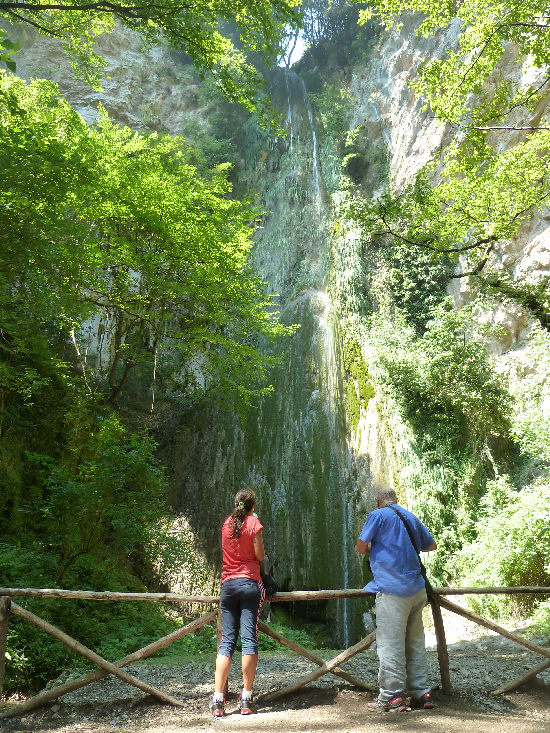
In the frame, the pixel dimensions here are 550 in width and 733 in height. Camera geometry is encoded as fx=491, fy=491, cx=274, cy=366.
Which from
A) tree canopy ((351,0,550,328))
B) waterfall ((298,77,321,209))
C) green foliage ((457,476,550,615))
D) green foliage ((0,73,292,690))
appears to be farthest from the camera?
waterfall ((298,77,321,209))

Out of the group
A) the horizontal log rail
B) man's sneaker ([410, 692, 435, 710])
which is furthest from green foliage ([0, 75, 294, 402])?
man's sneaker ([410, 692, 435, 710])

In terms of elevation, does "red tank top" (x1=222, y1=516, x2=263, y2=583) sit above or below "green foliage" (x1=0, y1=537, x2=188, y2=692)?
above

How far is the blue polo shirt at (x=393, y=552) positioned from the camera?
3139 millimetres

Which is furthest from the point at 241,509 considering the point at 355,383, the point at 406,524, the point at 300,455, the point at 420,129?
the point at 420,129

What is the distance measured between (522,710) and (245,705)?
75.9 inches

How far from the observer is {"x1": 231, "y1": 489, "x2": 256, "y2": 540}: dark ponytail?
338 centimetres

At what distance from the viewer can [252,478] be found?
36.0ft

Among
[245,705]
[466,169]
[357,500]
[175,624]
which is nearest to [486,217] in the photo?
[466,169]

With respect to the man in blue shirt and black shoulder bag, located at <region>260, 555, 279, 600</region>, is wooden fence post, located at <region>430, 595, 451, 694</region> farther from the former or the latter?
black shoulder bag, located at <region>260, 555, 279, 600</region>

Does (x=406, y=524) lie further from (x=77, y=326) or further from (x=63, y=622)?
(x=77, y=326)

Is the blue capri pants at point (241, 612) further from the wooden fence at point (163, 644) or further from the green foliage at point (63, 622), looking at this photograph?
the green foliage at point (63, 622)

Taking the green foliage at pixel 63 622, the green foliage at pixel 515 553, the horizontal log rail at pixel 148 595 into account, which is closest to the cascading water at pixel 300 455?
the green foliage at pixel 515 553

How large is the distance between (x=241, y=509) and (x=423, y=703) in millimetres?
1690

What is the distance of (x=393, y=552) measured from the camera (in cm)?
320
